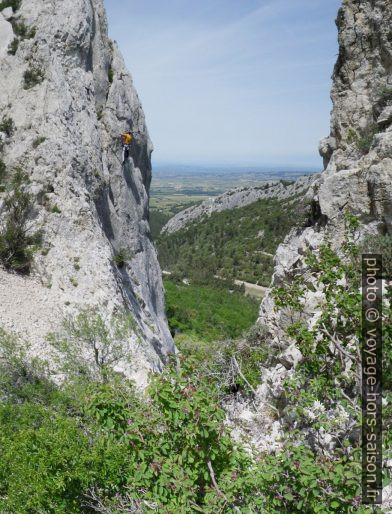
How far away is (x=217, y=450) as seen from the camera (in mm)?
5055

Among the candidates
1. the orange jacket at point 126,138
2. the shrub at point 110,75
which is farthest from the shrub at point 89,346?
the shrub at point 110,75

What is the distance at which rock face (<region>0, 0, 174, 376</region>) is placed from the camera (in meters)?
19.8

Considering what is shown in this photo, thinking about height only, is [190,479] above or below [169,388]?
below

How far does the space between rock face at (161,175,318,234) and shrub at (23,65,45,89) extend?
8573cm

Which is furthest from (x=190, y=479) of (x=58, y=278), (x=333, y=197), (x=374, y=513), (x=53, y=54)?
(x=53, y=54)

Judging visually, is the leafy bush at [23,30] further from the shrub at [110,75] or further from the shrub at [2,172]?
the shrub at [2,172]

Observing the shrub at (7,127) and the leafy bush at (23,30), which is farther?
the leafy bush at (23,30)

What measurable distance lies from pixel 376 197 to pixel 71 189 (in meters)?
16.0

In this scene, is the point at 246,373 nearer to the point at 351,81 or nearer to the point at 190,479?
the point at 190,479

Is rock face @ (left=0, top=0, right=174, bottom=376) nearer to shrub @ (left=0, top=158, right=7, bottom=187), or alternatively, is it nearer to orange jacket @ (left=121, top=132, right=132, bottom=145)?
shrub @ (left=0, top=158, right=7, bottom=187)

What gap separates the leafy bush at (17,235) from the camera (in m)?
20.0

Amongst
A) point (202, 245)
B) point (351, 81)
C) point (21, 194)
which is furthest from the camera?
point (202, 245)

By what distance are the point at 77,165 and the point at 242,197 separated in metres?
105

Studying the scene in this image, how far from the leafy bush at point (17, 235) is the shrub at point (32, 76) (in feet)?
27.5
